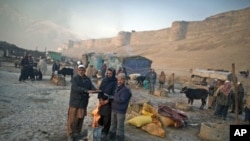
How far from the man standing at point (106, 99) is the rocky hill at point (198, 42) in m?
45.7

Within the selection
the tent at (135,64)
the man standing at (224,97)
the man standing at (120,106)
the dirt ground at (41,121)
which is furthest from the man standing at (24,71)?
the tent at (135,64)

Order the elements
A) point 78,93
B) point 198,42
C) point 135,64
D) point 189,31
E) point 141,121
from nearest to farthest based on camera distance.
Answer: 1. point 78,93
2. point 141,121
3. point 135,64
4. point 198,42
5. point 189,31

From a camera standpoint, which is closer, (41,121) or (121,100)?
(121,100)

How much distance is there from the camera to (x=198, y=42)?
275 feet

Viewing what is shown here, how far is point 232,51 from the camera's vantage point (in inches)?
2440

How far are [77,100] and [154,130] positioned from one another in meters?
2.99

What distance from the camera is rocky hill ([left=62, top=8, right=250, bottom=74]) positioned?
2290 inches

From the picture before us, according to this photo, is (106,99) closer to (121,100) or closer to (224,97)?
(121,100)

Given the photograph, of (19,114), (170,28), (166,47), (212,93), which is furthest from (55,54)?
(170,28)

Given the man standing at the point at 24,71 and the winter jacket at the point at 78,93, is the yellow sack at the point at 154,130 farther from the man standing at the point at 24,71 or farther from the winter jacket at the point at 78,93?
the man standing at the point at 24,71

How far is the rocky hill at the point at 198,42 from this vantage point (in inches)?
2290

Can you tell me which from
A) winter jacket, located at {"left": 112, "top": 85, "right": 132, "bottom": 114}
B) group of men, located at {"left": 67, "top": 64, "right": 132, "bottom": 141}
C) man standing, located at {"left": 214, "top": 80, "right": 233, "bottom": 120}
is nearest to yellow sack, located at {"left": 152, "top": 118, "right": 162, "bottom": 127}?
group of men, located at {"left": 67, "top": 64, "right": 132, "bottom": 141}

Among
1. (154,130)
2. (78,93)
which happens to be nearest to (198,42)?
(154,130)

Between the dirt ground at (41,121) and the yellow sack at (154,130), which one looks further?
the yellow sack at (154,130)
